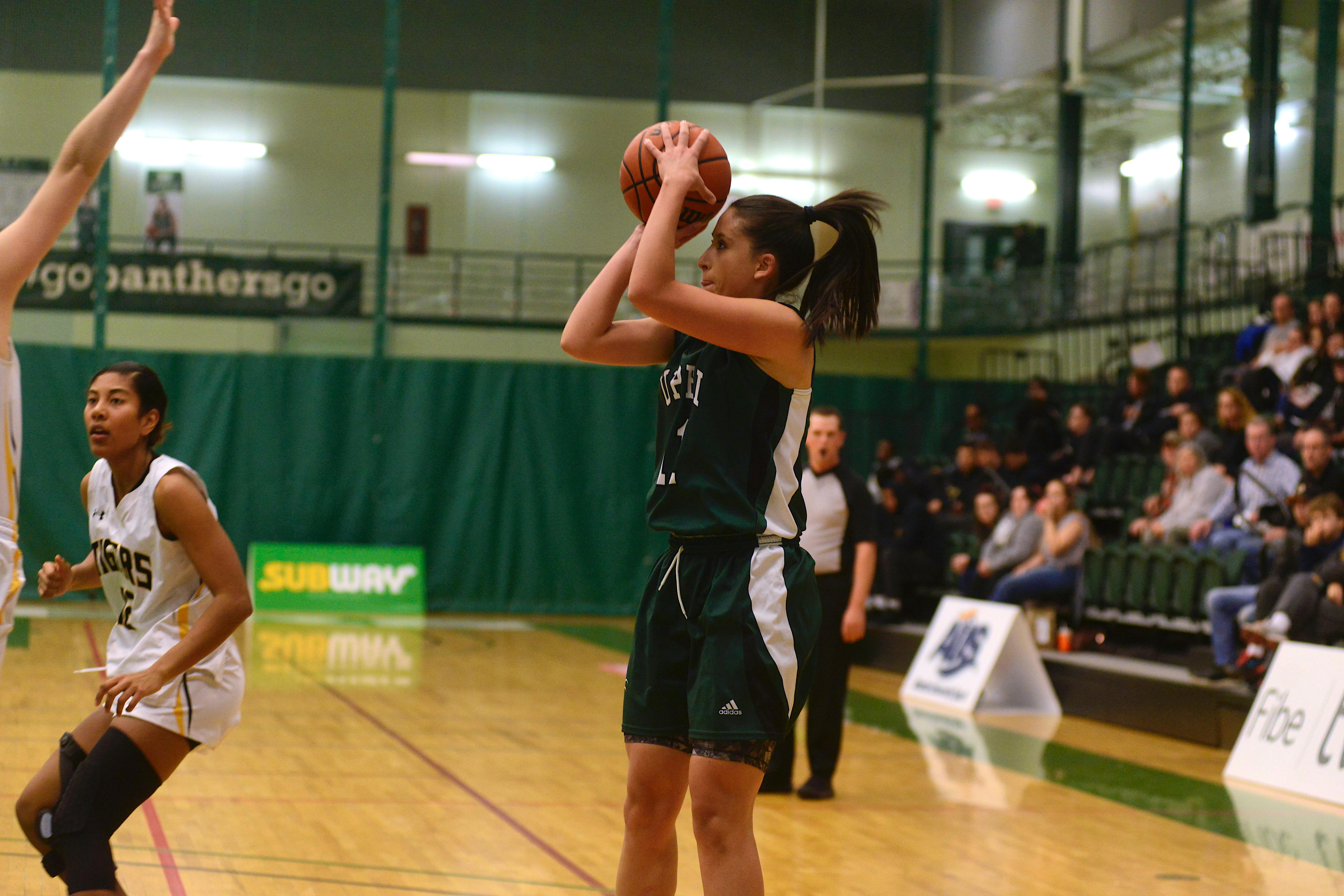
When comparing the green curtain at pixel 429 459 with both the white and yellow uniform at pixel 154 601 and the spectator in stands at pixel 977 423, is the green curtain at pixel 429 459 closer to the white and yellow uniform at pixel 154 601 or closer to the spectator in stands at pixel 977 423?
the spectator in stands at pixel 977 423

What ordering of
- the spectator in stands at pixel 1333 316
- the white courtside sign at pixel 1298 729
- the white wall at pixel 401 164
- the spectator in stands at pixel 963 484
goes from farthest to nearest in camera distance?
Answer: the white wall at pixel 401 164, the spectator in stands at pixel 963 484, the spectator in stands at pixel 1333 316, the white courtside sign at pixel 1298 729

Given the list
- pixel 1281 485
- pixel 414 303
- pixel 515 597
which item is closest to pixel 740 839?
pixel 1281 485

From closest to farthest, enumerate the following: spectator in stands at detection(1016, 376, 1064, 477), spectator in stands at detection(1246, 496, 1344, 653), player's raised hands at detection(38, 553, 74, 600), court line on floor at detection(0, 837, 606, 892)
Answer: player's raised hands at detection(38, 553, 74, 600)
court line on floor at detection(0, 837, 606, 892)
spectator in stands at detection(1246, 496, 1344, 653)
spectator in stands at detection(1016, 376, 1064, 477)

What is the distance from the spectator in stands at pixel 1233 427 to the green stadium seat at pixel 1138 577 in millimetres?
1159

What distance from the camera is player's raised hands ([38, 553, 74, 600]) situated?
10.9 ft

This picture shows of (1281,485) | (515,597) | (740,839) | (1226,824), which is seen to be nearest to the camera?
(740,839)

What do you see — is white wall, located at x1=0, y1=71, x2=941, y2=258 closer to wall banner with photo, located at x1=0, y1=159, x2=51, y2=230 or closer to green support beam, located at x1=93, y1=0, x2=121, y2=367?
wall banner with photo, located at x1=0, y1=159, x2=51, y2=230

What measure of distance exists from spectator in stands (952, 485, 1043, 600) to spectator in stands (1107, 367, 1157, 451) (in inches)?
66.2

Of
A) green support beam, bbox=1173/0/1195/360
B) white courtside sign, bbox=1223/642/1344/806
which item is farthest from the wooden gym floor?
green support beam, bbox=1173/0/1195/360

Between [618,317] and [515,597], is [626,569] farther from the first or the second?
[618,317]

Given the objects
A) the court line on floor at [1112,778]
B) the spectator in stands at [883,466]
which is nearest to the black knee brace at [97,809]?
the court line on floor at [1112,778]

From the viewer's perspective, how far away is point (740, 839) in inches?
110

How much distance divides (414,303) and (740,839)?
16.6 meters

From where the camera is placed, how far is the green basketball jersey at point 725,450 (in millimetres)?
2857
